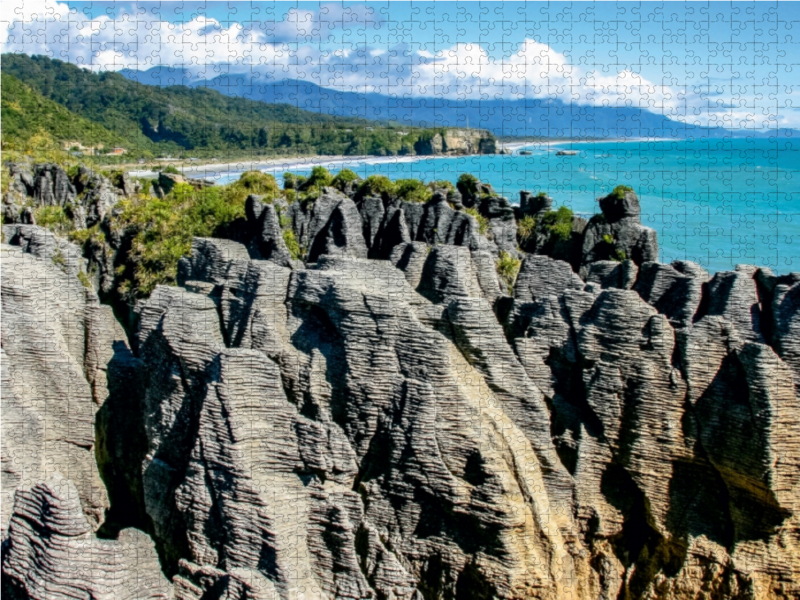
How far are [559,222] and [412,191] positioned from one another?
6274 mm

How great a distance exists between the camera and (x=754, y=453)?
9039mm

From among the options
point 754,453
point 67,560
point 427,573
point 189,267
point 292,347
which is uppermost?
point 189,267

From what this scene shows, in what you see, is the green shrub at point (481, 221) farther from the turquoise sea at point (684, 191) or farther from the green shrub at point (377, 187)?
the green shrub at point (377, 187)

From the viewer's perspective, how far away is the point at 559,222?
29.9 metres

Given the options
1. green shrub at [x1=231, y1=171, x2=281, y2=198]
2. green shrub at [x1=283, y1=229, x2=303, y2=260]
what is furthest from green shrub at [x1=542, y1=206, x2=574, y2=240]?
green shrub at [x1=231, y1=171, x2=281, y2=198]

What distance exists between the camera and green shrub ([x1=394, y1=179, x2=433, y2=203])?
27656mm

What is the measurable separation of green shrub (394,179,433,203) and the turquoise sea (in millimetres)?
553

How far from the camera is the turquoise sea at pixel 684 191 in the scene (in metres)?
32.1

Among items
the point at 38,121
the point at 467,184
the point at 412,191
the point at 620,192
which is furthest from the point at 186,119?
the point at 620,192

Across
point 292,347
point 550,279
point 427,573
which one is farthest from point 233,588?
point 550,279

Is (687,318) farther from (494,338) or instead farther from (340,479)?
(340,479)

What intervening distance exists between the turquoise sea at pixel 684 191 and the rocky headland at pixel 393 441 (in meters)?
15.7

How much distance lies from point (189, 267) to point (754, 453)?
356 inches

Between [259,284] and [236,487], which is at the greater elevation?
[259,284]
